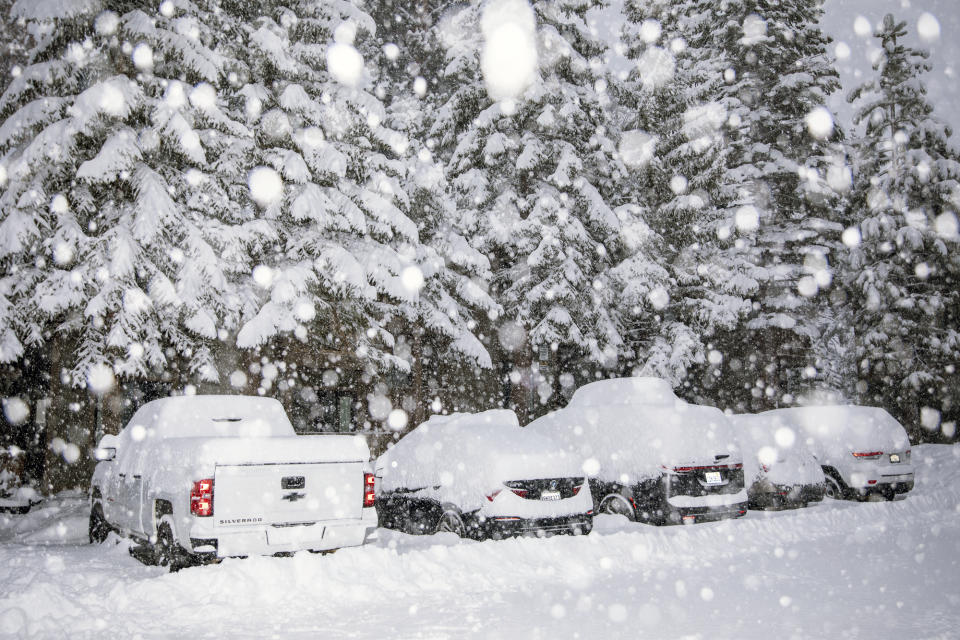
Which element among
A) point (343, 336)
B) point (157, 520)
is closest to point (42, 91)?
point (343, 336)

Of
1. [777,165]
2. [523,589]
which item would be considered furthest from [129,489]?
[777,165]

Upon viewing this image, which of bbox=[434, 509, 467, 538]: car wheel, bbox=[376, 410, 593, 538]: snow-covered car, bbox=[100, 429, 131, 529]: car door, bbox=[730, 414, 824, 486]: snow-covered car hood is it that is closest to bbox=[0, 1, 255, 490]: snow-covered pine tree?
bbox=[100, 429, 131, 529]: car door

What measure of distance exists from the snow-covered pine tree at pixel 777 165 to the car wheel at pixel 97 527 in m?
19.9

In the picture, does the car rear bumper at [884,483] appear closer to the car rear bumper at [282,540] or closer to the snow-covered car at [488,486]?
the snow-covered car at [488,486]

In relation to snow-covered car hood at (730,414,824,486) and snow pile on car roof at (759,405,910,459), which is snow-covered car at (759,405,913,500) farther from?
snow-covered car hood at (730,414,824,486)

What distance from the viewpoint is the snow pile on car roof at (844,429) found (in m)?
13.8

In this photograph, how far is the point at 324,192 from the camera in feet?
52.9

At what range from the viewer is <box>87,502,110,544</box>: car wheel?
978 centimetres

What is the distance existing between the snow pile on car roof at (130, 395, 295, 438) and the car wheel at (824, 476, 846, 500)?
34.1 ft

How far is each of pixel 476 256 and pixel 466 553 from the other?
1221cm

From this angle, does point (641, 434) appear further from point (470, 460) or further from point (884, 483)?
point (884, 483)

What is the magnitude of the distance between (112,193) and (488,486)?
9.48m

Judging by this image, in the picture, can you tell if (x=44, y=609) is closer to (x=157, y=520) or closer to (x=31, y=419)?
(x=157, y=520)

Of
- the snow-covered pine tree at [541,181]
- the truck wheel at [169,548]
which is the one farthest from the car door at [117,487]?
the snow-covered pine tree at [541,181]
